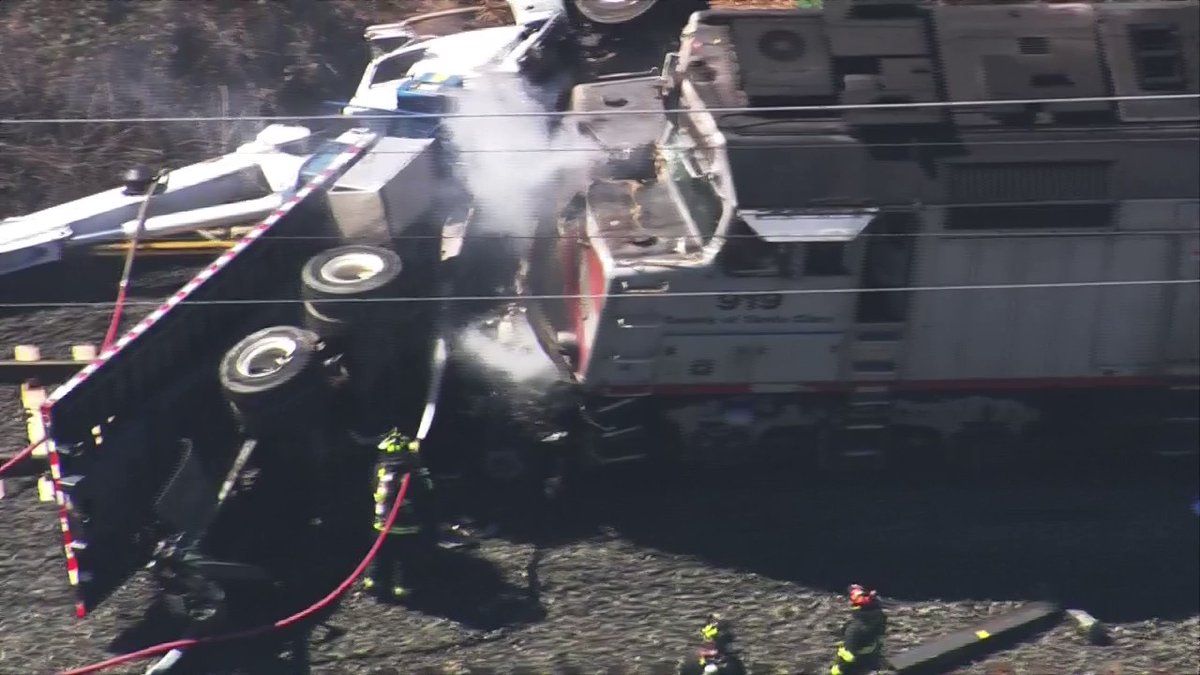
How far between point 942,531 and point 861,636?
1784 mm

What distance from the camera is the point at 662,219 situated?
1065 centimetres

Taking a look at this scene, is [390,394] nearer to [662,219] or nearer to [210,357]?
[210,357]

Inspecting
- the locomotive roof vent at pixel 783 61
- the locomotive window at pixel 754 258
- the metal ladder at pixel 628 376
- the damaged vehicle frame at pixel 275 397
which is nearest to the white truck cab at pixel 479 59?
the damaged vehicle frame at pixel 275 397

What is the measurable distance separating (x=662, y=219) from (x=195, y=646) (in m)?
4.74

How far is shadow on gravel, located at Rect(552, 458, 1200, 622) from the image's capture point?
1028 centimetres

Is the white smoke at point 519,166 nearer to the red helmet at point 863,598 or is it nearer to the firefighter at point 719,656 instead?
the firefighter at point 719,656

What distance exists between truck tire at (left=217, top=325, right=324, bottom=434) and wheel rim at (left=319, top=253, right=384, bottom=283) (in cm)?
62

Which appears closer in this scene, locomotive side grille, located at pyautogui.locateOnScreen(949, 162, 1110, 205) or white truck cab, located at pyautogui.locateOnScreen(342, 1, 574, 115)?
locomotive side grille, located at pyautogui.locateOnScreen(949, 162, 1110, 205)

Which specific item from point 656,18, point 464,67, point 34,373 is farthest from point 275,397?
point 656,18

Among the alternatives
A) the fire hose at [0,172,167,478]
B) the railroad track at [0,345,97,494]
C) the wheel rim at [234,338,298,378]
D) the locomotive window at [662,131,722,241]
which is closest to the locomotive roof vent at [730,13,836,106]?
the locomotive window at [662,131,722,241]

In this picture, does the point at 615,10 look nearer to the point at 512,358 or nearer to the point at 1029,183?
the point at 512,358

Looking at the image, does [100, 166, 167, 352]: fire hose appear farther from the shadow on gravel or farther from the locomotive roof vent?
the locomotive roof vent

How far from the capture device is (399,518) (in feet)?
33.1

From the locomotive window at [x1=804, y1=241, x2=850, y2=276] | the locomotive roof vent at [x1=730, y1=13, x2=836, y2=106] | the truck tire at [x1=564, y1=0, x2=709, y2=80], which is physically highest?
the locomotive roof vent at [x1=730, y1=13, x2=836, y2=106]
